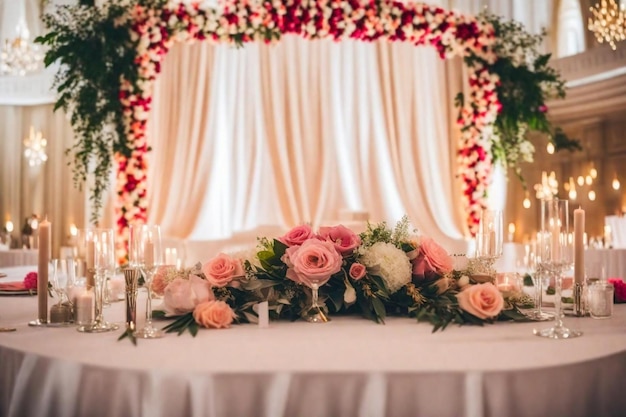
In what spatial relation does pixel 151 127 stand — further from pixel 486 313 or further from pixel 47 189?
pixel 486 313

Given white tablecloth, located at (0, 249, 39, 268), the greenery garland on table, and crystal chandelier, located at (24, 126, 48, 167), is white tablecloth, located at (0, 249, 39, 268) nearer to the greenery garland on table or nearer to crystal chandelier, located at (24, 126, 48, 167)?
the greenery garland on table

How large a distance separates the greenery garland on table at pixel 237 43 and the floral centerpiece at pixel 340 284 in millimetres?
4514

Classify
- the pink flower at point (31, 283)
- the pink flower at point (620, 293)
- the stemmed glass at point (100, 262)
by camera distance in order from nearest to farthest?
the stemmed glass at point (100, 262)
the pink flower at point (620, 293)
the pink flower at point (31, 283)

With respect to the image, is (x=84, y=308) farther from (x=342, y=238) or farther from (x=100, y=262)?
(x=342, y=238)

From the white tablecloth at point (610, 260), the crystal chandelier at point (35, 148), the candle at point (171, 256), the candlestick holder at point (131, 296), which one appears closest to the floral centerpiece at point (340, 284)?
the candlestick holder at point (131, 296)

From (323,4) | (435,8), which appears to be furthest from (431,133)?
(323,4)

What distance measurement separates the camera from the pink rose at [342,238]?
219 centimetres

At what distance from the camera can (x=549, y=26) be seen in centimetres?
927

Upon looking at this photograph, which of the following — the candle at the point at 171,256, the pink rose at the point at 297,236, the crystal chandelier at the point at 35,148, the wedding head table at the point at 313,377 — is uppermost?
the crystal chandelier at the point at 35,148

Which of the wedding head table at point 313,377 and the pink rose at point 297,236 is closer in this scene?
the wedding head table at point 313,377

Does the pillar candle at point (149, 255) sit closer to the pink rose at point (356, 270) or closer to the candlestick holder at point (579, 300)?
the pink rose at point (356, 270)

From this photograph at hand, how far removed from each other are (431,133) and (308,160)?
55.7 inches

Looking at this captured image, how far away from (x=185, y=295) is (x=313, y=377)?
2.15 feet

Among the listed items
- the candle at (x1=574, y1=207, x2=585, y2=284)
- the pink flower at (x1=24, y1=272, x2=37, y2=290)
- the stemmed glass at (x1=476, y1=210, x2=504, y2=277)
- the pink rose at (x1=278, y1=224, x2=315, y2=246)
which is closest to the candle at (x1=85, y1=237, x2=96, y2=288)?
the pink rose at (x1=278, y1=224, x2=315, y2=246)
